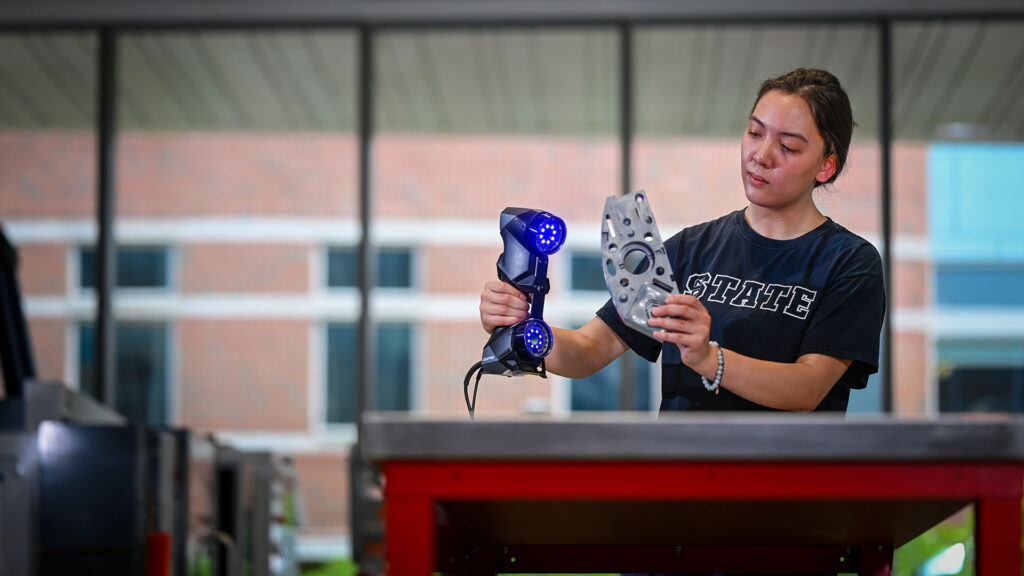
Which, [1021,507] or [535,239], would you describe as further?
[535,239]

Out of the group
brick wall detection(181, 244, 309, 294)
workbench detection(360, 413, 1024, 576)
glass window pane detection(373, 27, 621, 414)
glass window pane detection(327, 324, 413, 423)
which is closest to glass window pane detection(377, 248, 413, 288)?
glass window pane detection(373, 27, 621, 414)

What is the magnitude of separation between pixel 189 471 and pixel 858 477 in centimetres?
246

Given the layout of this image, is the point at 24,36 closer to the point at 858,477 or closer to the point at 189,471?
the point at 189,471

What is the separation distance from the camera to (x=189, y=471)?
3199mm

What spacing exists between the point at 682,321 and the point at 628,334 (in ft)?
1.08

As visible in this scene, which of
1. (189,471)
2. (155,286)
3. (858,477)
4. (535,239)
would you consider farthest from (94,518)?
(155,286)

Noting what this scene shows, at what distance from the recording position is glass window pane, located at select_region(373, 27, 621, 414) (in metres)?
5.07

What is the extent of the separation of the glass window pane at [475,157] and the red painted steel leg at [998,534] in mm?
3888

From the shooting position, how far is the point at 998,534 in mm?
1012

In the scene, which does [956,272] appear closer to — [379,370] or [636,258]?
[379,370]

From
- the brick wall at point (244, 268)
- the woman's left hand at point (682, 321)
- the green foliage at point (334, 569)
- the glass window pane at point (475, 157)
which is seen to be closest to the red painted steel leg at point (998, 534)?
the woman's left hand at point (682, 321)

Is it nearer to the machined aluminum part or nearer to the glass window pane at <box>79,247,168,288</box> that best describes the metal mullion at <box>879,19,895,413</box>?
the glass window pane at <box>79,247,168,288</box>

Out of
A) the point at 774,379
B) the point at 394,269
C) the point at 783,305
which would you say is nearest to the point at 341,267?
the point at 394,269

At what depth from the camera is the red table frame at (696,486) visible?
1.00m
